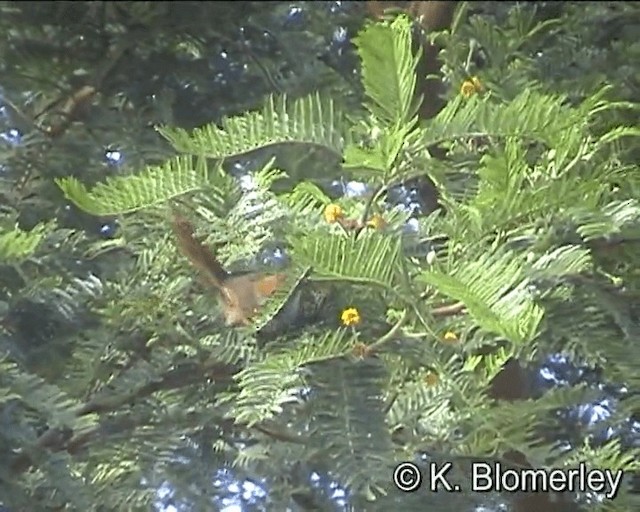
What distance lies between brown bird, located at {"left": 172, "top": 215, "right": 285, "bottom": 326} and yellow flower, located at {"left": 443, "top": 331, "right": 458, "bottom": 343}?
0.07 m

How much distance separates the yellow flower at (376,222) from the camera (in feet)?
1.27

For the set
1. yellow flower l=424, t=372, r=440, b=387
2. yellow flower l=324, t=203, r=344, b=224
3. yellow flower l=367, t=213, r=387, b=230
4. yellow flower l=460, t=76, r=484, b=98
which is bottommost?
yellow flower l=424, t=372, r=440, b=387

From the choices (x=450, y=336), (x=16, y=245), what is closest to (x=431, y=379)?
(x=450, y=336)

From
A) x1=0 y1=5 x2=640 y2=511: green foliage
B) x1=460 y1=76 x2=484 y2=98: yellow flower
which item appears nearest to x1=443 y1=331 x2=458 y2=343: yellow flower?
x1=0 y1=5 x2=640 y2=511: green foliage

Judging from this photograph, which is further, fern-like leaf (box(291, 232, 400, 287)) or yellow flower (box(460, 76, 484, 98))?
yellow flower (box(460, 76, 484, 98))

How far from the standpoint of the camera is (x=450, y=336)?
0.40 m

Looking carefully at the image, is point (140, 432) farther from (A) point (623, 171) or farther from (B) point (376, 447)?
(A) point (623, 171)

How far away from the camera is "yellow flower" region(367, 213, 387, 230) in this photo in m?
0.39

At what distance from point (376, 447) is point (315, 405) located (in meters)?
0.03

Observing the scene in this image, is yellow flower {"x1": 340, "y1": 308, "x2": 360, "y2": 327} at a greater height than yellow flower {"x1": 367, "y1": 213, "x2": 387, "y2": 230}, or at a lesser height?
lesser

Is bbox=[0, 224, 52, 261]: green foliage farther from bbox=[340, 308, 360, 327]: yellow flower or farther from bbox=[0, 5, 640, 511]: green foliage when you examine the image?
bbox=[340, 308, 360, 327]: yellow flower

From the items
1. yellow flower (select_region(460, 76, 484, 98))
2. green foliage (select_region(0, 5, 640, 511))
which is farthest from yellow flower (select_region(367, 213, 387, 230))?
yellow flower (select_region(460, 76, 484, 98))

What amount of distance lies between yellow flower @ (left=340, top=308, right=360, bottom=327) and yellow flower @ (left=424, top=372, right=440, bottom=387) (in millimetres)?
88

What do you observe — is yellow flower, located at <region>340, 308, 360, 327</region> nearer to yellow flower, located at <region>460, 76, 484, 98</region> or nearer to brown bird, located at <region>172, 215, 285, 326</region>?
brown bird, located at <region>172, 215, 285, 326</region>
